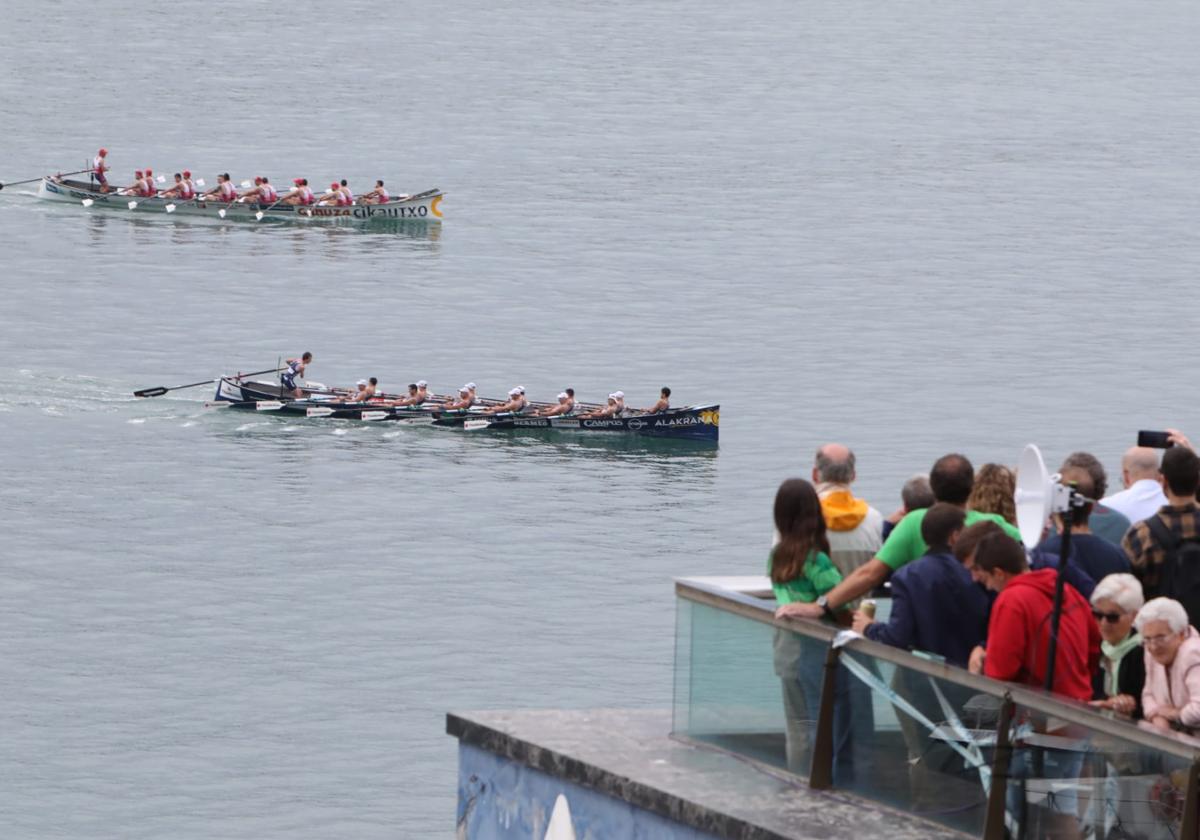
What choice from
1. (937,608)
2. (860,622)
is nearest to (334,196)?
(860,622)

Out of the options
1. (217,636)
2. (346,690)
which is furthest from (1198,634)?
(217,636)

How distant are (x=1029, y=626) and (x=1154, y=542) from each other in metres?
1.60

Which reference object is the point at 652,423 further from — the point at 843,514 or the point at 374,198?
the point at 843,514

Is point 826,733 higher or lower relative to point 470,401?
lower

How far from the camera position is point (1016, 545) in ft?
34.4

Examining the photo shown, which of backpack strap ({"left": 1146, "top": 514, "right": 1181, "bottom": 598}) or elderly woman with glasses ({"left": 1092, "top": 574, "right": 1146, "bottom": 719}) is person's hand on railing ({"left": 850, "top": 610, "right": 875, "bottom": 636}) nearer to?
elderly woman with glasses ({"left": 1092, "top": 574, "right": 1146, "bottom": 719})

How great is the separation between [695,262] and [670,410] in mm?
37754

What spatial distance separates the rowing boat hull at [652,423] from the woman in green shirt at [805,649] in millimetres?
59539

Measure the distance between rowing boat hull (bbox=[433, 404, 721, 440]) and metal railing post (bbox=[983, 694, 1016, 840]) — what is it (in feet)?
200

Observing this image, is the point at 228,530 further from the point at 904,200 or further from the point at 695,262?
the point at 904,200

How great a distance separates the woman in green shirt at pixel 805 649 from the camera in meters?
10.7

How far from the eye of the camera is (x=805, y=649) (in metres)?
10.9

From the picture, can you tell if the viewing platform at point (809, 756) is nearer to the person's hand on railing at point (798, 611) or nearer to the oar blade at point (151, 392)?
the person's hand on railing at point (798, 611)

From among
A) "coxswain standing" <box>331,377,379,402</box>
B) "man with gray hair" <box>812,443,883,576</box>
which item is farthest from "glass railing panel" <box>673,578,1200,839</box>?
"coxswain standing" <box>331,377,379,402</box>
